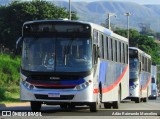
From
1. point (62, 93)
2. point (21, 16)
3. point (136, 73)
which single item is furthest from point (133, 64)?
point (21, 16)

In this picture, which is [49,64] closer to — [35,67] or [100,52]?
[35,67]

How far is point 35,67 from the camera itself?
67.1 ft

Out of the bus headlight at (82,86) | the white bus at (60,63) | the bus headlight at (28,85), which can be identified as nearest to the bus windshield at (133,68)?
the white bus at (60,63)

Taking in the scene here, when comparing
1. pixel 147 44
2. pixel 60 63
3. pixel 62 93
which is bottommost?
pixel 147 44

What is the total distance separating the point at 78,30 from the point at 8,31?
56192 mm

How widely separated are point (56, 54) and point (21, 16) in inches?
2325

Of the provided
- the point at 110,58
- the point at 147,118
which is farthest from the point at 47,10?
the point at 147,118

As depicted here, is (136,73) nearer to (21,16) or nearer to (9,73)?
(9,73)

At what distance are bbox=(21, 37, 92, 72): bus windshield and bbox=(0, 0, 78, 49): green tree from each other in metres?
55.8

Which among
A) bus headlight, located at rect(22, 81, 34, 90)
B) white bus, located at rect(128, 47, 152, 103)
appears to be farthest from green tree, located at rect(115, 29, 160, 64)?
bus headlight, located at rect(22, 81, 34, 90)

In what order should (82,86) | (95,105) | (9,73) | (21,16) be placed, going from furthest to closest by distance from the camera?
(21,16) → (9,73) → (95,105) → (82,86)

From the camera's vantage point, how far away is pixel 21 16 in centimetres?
7888

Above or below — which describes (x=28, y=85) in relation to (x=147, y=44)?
above

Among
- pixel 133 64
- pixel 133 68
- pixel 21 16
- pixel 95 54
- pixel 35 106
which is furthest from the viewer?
pixel 21 16
